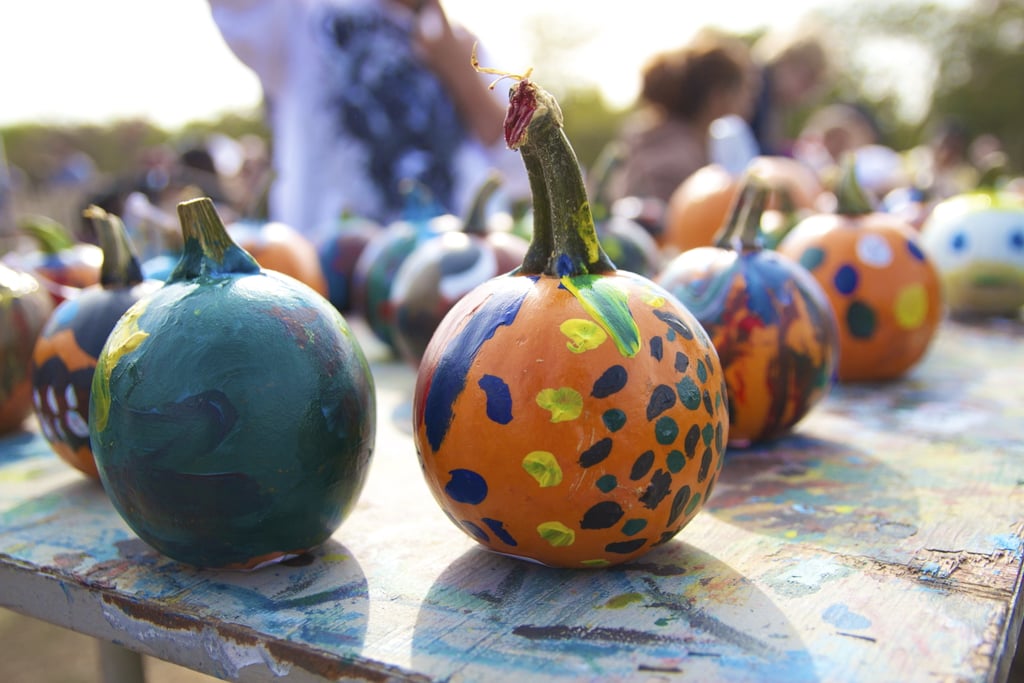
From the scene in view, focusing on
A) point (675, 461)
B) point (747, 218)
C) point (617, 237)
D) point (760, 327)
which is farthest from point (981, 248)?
point (675, 461)

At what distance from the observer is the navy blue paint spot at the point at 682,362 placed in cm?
141

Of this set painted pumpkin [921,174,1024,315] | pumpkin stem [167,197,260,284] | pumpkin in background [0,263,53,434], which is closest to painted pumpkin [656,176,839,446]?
pumpkin stem [167,197,260,284]

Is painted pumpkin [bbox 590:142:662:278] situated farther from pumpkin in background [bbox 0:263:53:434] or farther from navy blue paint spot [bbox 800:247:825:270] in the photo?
pumpkin in background [bbox 0:263:53:434]

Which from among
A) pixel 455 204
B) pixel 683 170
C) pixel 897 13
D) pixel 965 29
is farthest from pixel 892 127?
pixel 455 204

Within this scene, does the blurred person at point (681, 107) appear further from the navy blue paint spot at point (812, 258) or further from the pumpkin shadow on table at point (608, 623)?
the pumpkin shadow on table at point (608, 623)

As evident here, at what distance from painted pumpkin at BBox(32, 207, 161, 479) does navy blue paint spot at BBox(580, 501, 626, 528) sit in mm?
1076

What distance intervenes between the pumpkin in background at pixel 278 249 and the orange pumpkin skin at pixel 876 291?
1690mm

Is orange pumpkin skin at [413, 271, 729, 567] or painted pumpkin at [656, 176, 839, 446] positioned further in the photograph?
painted pumpkin at [656, 176, 839, 446]

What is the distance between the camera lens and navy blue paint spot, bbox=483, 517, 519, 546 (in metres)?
1.40

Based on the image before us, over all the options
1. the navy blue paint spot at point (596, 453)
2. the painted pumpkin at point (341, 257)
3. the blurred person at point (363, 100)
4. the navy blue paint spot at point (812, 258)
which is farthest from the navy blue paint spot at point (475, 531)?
the blurred person at point (363, 100)

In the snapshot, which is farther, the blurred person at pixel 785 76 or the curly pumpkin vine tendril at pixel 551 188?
the blurred person at pixel 785 76

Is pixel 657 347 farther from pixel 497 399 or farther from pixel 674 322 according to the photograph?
pixel 497 399

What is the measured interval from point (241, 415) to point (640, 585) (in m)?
0.67

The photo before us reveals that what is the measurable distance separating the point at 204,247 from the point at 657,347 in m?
0.79
